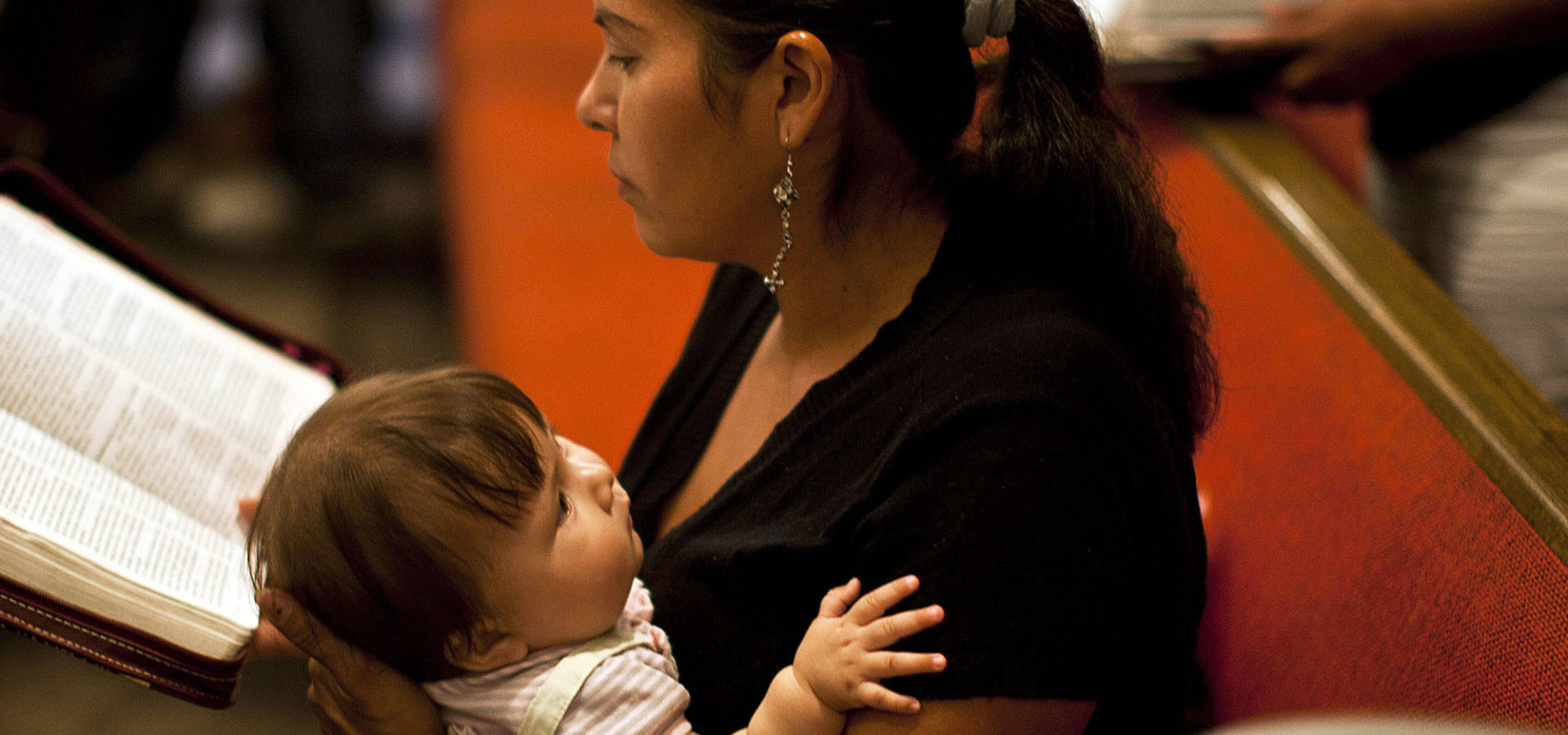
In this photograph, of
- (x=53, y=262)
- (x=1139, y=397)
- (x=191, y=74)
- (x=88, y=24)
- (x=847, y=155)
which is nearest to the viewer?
(x=1139, y=397)

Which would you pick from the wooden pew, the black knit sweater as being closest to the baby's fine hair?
the black knit sweater

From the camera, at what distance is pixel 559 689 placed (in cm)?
97

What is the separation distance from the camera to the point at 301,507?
0.94 m

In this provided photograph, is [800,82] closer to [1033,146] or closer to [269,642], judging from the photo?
[1033,146]

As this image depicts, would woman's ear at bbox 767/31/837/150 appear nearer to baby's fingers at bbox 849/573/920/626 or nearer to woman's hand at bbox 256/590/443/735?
baby's fingers at bbox 849/573/920/626

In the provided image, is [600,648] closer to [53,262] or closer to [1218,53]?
[53,262]

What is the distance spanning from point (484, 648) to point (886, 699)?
1.14ft

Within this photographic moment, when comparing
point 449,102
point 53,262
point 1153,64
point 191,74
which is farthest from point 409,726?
point 191,74

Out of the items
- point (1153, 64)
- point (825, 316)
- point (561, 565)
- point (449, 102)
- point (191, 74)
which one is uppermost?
point (1153, 64)

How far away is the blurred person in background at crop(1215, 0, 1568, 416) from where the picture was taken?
1.51 metres

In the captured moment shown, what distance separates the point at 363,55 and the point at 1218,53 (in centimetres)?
306

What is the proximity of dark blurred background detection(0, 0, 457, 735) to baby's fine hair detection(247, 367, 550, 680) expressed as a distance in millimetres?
1232

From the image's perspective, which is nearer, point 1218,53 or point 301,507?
point 301,507

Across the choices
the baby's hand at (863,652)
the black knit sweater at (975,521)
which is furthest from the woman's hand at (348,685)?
the baby's hand at (863,652)
